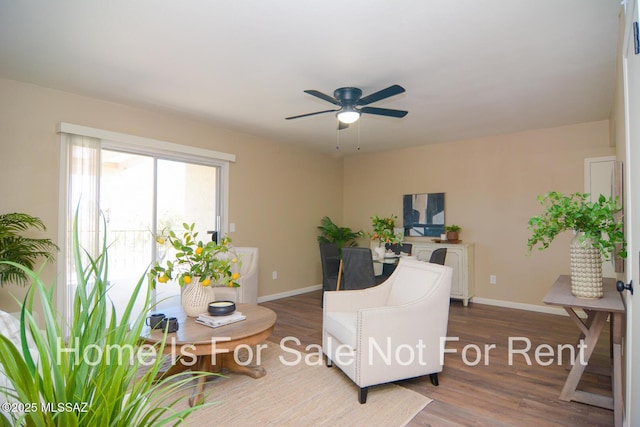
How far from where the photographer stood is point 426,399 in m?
2.38

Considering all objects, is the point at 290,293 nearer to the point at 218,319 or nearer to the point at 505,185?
the point at 218,319

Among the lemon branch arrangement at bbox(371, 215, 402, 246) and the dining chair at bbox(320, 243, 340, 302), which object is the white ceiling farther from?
the dining chair at bbox(320, 243, 340, 302)

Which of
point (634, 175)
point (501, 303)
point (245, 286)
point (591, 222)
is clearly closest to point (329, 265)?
point (245, 286)

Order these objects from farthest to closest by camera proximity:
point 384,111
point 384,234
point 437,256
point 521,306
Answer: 1. point 521,306
2. point 384,234
3. point 437,256
4. point 384,111

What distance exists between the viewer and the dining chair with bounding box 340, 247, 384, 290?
402 centimetres

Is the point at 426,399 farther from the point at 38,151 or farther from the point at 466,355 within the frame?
the point at 38,151

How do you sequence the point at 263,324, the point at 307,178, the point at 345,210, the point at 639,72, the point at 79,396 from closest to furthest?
the point at 79,396, the point at 639,72, the point at 263,324, the point at 307,178, the point at 345,210

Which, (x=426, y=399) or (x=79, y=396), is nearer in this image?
(x=79, y=396)

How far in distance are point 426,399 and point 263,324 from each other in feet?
3.93

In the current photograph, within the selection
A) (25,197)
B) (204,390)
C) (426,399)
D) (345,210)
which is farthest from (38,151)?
(345,210)

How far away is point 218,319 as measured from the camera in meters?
2.54

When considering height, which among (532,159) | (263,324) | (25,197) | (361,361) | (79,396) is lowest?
(361,361)

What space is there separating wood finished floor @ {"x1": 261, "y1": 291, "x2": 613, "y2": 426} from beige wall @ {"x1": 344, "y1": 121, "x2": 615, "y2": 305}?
0.76 metres

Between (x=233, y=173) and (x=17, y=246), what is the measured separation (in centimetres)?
251
